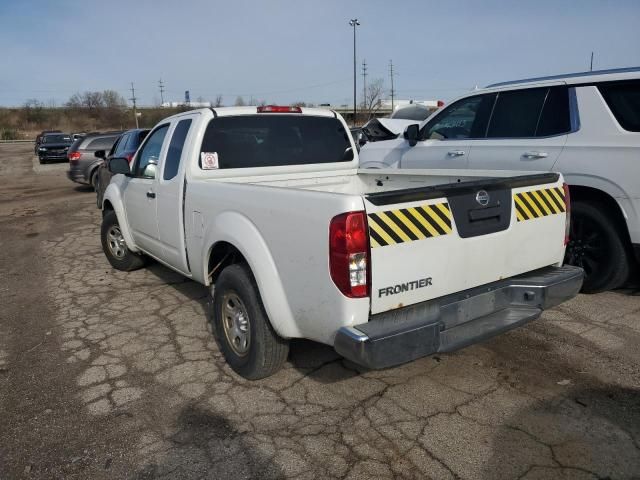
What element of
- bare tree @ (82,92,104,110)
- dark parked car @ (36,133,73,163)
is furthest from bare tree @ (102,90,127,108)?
dark parked car @ (36,133,73,163)

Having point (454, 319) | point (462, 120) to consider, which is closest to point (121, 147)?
point (462, 120)

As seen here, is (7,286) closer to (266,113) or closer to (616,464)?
(266,113)

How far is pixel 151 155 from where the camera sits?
16.8 ft

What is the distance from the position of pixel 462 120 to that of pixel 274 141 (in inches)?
104

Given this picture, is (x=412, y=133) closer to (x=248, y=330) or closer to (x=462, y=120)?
(x=462, y=120)

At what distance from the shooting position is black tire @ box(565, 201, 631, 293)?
14.7 feet

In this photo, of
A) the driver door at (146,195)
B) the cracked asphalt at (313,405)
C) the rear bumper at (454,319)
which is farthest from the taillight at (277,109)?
the rear bumper at (454,319)

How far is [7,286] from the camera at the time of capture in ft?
19.6

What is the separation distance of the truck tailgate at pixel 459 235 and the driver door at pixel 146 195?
2785 mm

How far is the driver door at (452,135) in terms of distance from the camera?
18.9 feet

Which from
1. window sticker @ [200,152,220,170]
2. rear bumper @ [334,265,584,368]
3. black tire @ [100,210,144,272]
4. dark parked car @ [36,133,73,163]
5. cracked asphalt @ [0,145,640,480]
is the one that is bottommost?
cracked asphalt @ [0,145,640,480]

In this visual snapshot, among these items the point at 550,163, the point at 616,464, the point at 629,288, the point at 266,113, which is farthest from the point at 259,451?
the point at 629,288

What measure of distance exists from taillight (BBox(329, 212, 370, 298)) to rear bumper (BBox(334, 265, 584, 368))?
21 cm

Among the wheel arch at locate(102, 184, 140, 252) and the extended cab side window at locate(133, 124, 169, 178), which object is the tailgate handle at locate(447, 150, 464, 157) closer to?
the extended cab side window at locate(133, 124, 169, 178)
